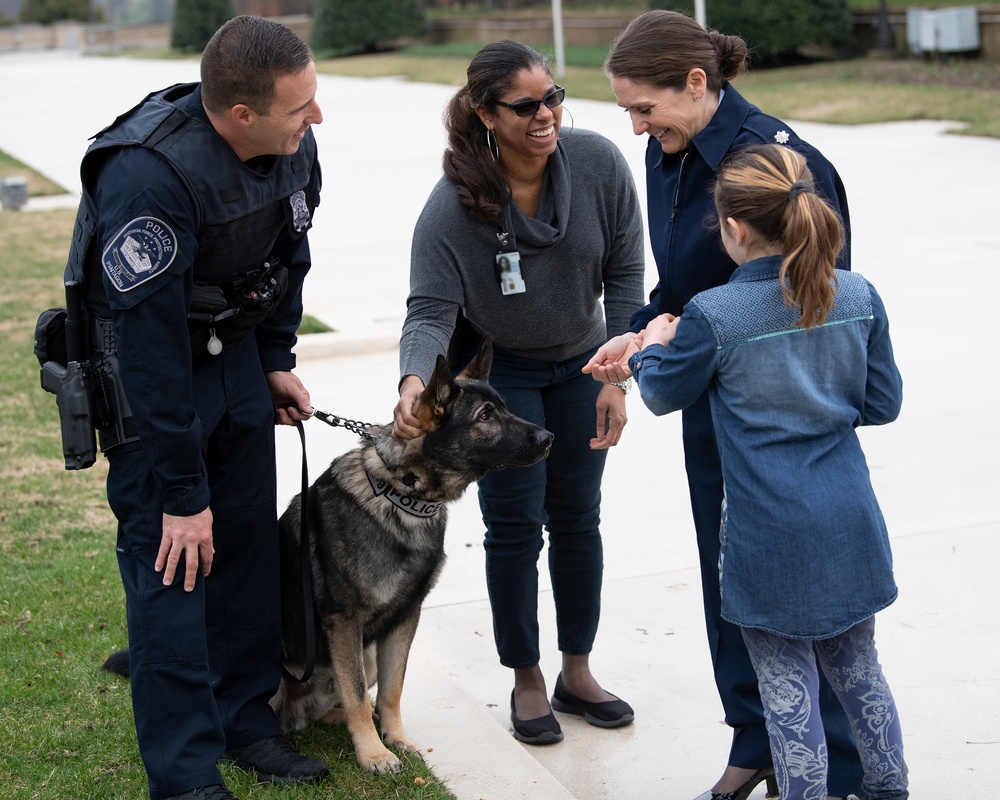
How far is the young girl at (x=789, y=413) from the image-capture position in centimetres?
264

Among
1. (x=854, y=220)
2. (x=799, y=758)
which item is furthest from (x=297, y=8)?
(x=799, y=758)

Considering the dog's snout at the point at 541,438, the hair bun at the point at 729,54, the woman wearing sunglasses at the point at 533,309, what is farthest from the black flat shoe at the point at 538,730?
the hair bun at the point at 729,54

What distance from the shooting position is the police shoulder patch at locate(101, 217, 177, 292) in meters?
2.80

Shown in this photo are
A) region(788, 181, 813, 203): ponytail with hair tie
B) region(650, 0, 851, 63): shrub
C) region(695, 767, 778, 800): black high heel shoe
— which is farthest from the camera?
region(650, 0, 851, 63): shrub

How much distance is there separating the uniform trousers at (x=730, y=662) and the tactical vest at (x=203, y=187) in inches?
48.2

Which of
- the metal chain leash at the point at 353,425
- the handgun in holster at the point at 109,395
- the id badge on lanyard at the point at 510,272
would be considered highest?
the id badge on lanyard at the point at 510,272

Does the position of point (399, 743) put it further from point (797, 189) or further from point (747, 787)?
point (797, 189)

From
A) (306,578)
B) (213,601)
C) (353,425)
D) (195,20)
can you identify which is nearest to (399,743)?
(306,578)

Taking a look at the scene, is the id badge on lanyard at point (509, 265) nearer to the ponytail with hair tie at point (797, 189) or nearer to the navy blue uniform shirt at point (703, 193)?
the navy blue uniform shirt at point (703, 193)

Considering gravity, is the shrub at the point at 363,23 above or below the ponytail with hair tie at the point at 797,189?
above

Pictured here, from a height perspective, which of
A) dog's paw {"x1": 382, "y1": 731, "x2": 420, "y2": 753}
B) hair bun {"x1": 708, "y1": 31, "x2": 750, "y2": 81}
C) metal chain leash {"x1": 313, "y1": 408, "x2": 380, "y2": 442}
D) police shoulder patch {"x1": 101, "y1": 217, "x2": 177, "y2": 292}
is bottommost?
dog's paw {"x1": 382, "y1": 731, "x2": 420, "y2": 753}

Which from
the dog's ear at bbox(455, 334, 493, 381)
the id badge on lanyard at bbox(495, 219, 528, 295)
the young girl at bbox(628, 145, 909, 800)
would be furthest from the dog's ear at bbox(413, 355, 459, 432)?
the young girl at bbox(628, 145, 909, 800)

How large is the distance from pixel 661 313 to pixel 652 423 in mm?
3564

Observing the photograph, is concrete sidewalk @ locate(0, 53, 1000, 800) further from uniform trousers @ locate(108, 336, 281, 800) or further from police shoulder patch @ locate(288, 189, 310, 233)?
police shoulder patch @ locate(288, 189, 310, 233)
